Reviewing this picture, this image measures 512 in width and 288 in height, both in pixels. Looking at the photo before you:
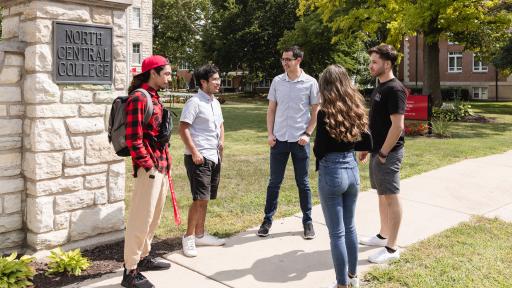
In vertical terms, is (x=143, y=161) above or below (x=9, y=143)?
below

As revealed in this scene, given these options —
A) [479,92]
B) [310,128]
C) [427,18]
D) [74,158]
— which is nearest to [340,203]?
[310,128]

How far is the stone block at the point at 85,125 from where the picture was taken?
472cm

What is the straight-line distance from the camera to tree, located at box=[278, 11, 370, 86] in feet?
89.2

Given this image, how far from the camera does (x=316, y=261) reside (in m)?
4.67

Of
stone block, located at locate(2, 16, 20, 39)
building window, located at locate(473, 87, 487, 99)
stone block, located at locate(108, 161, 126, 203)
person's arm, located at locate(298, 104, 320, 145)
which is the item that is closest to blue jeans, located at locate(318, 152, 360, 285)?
person's arm, located at locate(298, 104, 320, 145)

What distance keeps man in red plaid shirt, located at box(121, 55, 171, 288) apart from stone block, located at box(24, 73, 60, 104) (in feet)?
3.16

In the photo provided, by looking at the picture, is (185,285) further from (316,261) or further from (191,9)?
(191,9)

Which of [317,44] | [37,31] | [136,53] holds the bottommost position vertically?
[37,31]

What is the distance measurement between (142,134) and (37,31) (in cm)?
155

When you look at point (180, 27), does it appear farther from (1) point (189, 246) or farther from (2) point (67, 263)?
(2) point (67, 263)

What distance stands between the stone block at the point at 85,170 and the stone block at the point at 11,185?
422 millimetres

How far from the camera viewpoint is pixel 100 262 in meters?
4.67

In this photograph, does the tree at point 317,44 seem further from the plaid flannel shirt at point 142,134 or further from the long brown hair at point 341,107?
the plaid flannel shirt at point 142,134

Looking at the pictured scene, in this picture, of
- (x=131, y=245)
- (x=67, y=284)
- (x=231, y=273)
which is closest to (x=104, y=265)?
(x=67, y=284)
